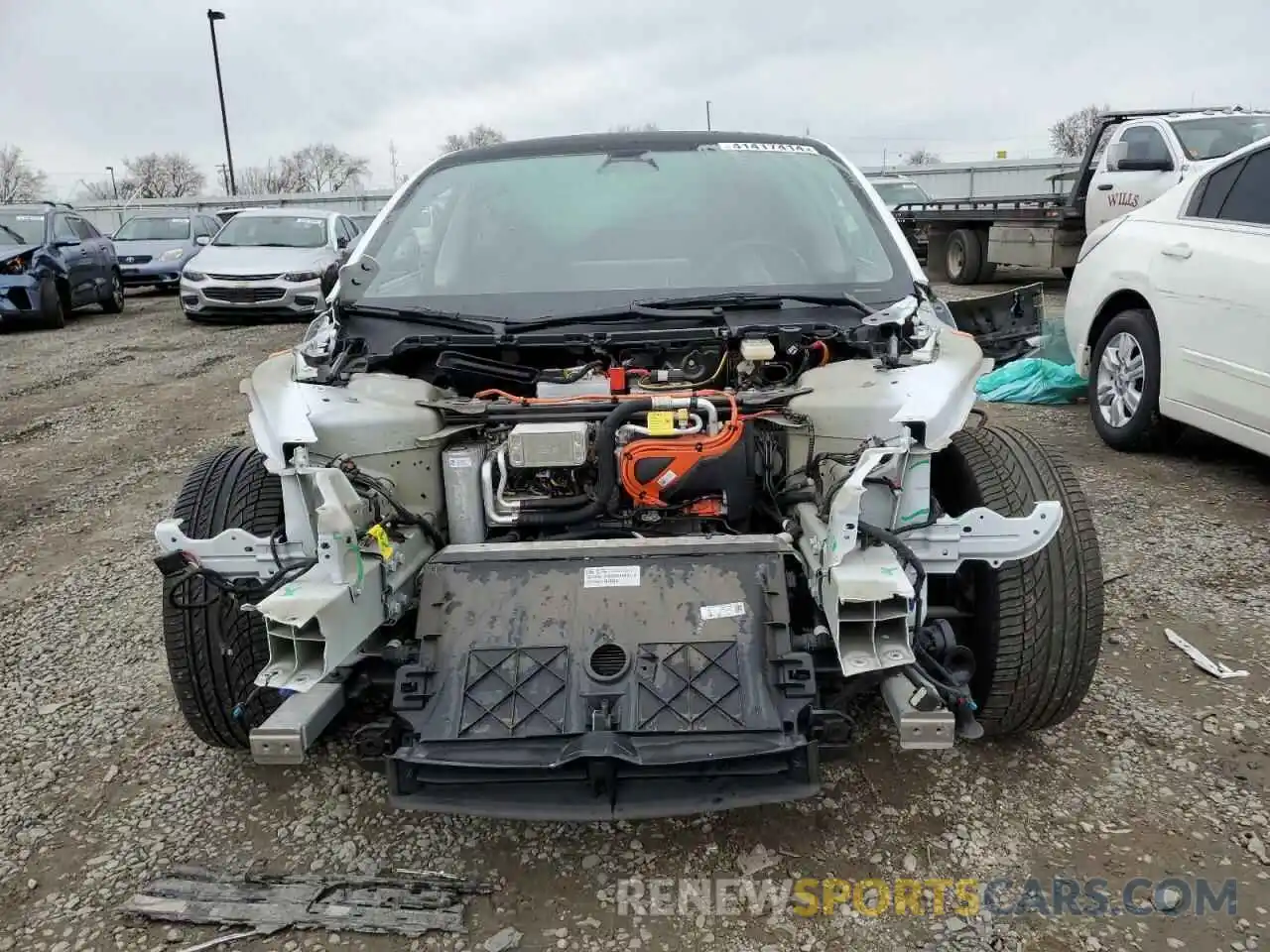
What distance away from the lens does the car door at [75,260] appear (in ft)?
40.6

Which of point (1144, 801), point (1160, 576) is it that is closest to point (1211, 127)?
point (1160, 576)

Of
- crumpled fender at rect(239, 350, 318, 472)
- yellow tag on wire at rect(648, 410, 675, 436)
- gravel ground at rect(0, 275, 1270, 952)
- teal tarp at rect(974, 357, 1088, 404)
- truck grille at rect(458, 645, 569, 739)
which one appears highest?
crumpled fender at rect(239, 350, 318, 472)

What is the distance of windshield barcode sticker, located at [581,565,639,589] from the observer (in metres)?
2.30

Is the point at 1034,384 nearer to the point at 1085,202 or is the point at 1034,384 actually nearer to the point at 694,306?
the point at 694,306

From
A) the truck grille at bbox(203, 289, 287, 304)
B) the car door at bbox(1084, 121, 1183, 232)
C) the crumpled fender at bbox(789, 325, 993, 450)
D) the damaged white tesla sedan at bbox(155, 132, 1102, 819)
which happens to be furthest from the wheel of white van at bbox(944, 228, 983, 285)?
the crumpled fender at bbox(789, 325, 993, 450)

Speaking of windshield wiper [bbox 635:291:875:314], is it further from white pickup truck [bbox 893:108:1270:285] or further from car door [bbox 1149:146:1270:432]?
white pickup truck [bbox 893:108:1270:285]

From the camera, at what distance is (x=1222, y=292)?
4656 mm

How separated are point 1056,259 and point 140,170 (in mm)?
69928

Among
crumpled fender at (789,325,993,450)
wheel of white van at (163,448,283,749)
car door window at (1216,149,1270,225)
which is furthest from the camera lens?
car door window at (1216,149,1270,225)

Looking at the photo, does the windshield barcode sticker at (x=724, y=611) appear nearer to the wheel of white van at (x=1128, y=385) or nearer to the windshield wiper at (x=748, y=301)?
the windshield wiper at (x=748, y=301)

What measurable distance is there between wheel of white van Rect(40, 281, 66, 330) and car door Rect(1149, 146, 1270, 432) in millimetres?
12097

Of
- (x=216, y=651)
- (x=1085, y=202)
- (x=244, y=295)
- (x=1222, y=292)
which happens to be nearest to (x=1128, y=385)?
(x=1222, y=292)

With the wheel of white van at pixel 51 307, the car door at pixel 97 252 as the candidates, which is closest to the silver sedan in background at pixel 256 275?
the wheel of white van at pixel 51 307

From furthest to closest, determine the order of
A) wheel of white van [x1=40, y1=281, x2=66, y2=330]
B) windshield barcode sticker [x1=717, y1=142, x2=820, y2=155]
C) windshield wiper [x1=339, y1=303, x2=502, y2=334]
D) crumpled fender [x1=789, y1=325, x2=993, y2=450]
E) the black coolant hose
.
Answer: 1. wheel of white van [x1=40, y1=281, x2=66, y2=330]
2. windshield barcode sticker [x1=717, y1=142, x2=820, y2=155]
3. windshield wiper [x1=339, y1=303, x2=502, y2=334]
4. the black coolant hose
5. crumpled fender [x1=789, y1=325, x2=993, y2=450]
